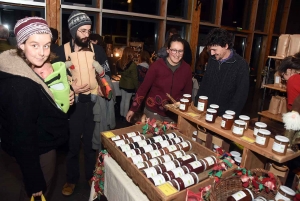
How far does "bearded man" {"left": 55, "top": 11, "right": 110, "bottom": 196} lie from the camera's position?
6.30ft

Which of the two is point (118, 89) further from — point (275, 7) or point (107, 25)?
point (275, 7)

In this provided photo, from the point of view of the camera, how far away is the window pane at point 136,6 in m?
4.78

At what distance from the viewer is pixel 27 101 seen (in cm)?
112

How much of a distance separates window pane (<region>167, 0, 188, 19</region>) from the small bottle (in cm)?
515

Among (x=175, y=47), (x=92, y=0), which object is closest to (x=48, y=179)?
(x=175, y=47)

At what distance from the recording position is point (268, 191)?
125 cm

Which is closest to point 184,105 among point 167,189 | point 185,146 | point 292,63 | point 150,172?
point 185,146

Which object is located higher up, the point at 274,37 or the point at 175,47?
the point at 274,37

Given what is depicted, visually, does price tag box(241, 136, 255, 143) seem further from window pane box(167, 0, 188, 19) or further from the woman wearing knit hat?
window pane box(167, 0, 188, 19)

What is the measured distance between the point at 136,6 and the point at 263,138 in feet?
15.0

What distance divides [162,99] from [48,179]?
4.05ft

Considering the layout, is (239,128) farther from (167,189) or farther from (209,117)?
(167,189)

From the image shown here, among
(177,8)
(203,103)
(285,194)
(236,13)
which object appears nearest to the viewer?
(285,194)

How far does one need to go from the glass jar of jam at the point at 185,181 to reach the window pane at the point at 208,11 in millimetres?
5778
